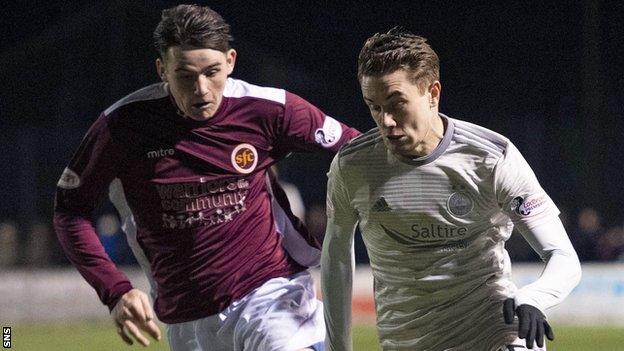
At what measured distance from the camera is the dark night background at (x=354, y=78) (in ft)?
63.3

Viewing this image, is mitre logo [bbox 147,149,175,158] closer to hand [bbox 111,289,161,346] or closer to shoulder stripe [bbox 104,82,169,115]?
shoulder stripe [bbox 104,82,169,115]

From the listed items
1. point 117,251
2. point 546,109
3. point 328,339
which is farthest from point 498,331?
point 546,109

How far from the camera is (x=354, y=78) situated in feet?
101

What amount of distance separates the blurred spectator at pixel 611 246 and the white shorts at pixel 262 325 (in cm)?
1208

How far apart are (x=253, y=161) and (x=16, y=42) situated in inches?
1006

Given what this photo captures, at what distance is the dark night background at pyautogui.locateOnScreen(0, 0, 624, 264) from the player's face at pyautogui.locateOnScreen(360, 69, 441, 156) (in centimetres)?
1413

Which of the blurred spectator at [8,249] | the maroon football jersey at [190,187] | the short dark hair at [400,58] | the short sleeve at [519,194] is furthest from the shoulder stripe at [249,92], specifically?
the blurred spectator at [8,249]

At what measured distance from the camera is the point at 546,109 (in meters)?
29.8

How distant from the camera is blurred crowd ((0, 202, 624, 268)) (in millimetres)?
17234

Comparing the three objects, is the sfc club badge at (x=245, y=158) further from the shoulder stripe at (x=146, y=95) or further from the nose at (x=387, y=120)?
the nose at (x=387, y=120)

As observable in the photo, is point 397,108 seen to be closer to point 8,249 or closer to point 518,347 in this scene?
point 518,347

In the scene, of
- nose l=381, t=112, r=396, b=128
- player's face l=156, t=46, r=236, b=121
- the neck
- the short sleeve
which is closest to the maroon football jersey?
player's face l=156, t=46, r=236, b=121

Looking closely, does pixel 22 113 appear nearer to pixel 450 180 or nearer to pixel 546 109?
pixel 546 109

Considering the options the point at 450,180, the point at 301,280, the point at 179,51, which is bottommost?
the point at 301,280
